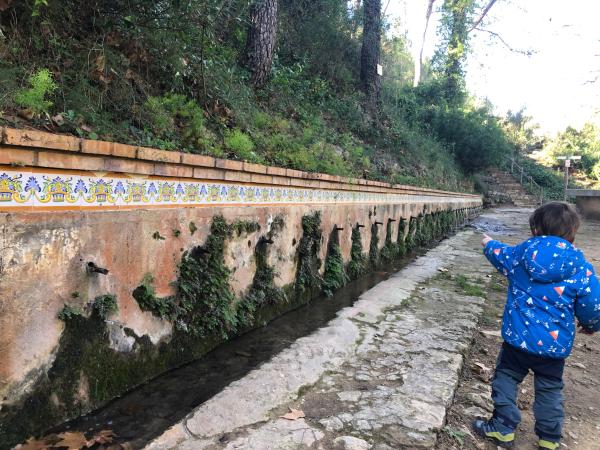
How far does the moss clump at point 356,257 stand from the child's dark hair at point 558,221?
363cm

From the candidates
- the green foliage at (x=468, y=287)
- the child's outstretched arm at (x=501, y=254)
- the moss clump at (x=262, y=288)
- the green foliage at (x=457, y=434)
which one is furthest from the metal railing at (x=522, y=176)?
the green foliage at (x=457, y=434)

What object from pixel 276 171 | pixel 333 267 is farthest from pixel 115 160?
pixel 333 267

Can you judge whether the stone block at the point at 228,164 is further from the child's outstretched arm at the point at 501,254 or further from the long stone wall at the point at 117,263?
the child's outstretched arm at the point at 501,254

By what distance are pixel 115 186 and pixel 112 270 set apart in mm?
491

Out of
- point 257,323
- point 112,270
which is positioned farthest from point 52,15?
point 257,323

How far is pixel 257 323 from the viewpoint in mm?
3885

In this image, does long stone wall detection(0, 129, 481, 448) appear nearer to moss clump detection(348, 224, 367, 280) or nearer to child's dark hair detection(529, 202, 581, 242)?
moss clump detection(348, 224, 367, 280)

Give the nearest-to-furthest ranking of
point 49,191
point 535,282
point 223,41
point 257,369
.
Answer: point 49,191, point 535,282, point 257,369, point 223,41

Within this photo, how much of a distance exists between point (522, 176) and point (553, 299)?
110 ft

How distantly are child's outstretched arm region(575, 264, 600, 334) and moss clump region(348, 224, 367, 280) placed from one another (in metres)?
3.79

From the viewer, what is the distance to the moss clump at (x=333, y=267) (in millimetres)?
5375

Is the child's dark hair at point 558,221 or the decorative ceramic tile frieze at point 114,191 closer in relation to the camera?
the decorative ceramic tile frieze at point 114,191

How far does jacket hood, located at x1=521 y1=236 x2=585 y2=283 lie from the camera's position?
7.61 feet

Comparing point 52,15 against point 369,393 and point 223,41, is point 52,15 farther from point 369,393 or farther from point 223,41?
point 223,41
